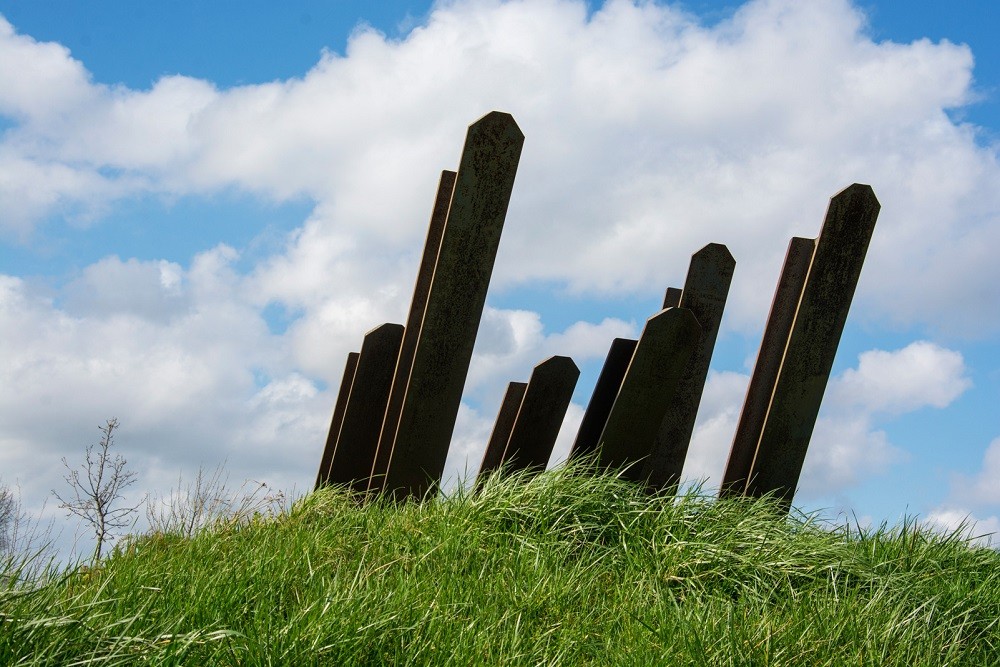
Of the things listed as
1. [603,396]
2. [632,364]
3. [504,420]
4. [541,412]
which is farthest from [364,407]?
[632,364]

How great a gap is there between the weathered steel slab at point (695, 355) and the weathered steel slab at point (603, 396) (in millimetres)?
308

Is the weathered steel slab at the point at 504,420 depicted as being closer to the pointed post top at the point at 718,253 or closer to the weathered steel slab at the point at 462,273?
the weathered steel slab at the point at 462,273

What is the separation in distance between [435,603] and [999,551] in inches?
120

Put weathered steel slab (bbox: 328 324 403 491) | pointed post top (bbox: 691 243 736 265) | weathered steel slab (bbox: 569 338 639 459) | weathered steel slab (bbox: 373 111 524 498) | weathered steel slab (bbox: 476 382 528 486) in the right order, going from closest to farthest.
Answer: weathered steel slab (bbox: 373 111 524 498)
weathered steel slab (bbox: 569 338 639 459)
pointed post top (bbox: 691 243 736 265)
weathered steel slab (bbox: 328 324 403 491)
weathered steel slab (bbox: 476 382 528 486)

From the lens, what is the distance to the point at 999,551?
466 centimetres

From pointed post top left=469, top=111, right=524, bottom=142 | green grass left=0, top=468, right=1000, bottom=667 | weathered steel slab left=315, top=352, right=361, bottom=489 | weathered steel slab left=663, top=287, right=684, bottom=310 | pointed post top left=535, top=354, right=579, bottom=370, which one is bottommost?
green grass left=0, top=468, right=1000, bottom=667

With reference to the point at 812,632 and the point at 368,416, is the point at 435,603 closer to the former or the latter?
the point at 812,632

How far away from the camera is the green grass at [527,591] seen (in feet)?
9.41

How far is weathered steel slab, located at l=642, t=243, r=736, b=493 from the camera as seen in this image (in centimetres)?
477

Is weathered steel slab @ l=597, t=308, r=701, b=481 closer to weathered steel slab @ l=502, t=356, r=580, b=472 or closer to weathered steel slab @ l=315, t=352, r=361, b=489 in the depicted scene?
weathered steel slab @ l=502, t=356, r=580, b=472

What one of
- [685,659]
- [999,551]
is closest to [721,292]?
[999,551]

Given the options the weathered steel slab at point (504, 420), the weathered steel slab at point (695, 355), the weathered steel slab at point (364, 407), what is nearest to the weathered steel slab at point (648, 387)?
the weathered steel slab at point (695, 355)

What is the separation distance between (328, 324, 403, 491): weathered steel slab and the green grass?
470 mm

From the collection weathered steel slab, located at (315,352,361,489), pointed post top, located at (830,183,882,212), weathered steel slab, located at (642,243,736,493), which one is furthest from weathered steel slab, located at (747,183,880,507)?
weathered steel slab, located at (315,352,361,489)
